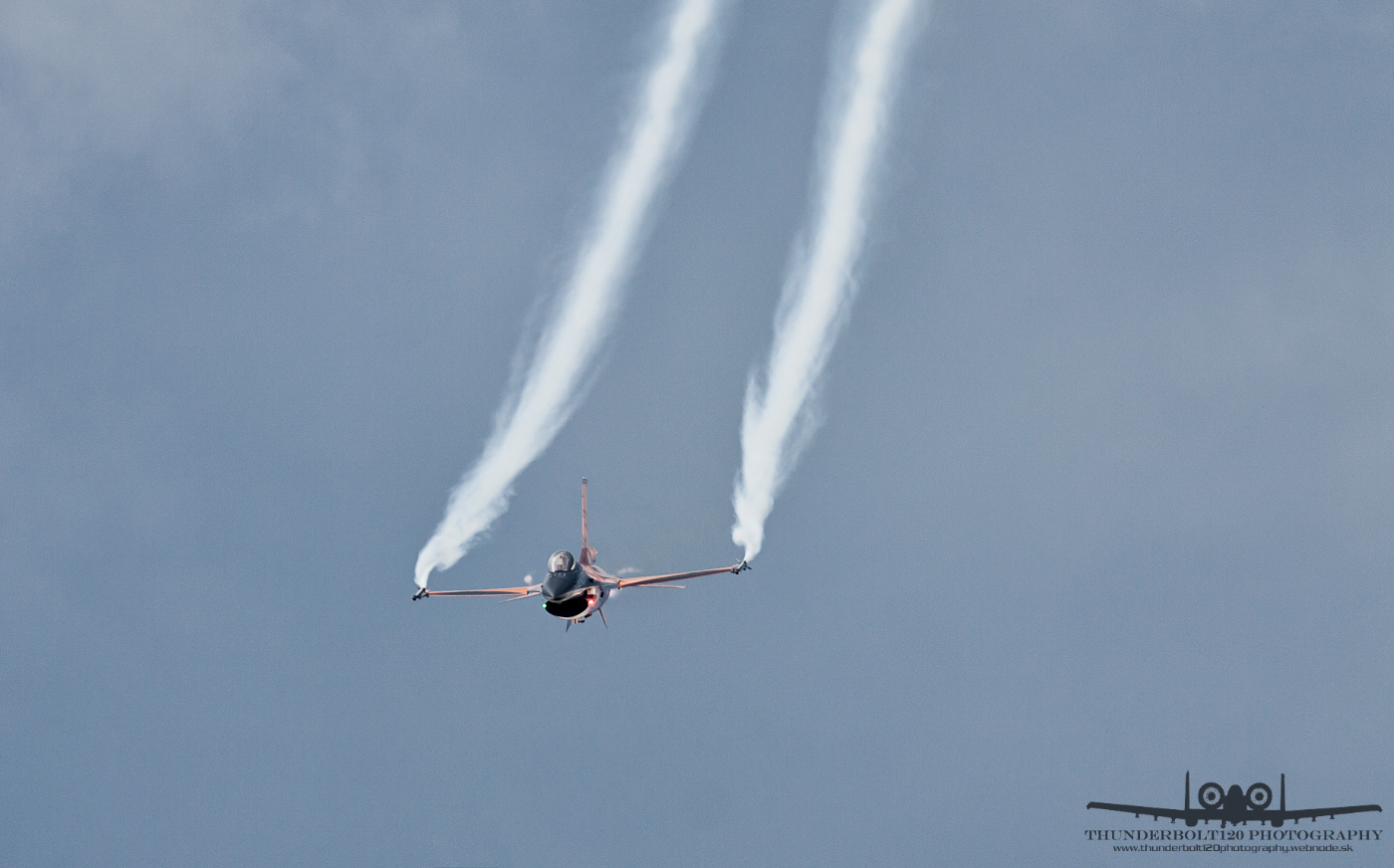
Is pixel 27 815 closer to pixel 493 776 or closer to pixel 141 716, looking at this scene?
pixel 141 716

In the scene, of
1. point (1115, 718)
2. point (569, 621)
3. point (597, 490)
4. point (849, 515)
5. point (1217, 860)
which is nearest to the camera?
point (569, 621)

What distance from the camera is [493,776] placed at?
385 feet

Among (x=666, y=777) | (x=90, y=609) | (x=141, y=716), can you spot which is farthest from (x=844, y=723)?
(x=90, y=609)

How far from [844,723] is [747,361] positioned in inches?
2361

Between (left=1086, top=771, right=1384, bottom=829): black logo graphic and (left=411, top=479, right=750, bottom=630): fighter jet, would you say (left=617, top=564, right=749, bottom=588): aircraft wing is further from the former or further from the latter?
(left=1086, top=771, right=1384, bottom=829): black logo graphic

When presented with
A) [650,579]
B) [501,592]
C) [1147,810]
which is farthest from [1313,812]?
[501,592]

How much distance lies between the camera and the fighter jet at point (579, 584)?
62.6 m

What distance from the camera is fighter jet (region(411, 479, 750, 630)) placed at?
62.6 metres

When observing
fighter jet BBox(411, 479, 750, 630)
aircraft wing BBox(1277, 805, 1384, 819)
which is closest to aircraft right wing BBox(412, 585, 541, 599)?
fighter jet BBox(411, 479, 750, 630)

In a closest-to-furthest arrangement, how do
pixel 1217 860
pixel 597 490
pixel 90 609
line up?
pixel 597 490
pixel 1217 860
pixel 90 609

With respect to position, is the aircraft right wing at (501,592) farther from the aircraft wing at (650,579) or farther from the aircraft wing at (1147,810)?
the aircraft wing at (1147,810)

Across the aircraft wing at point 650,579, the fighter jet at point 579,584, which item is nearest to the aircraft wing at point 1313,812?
the fighter jet at point 579,584

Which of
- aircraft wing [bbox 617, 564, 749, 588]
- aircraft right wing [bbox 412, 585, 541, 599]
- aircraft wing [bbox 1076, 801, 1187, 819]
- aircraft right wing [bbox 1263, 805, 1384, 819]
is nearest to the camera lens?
aircraft wing [bbox 617, 564, 749, 588]

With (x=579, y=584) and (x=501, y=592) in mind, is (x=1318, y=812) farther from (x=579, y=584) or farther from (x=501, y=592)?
(x=501, y=592)
